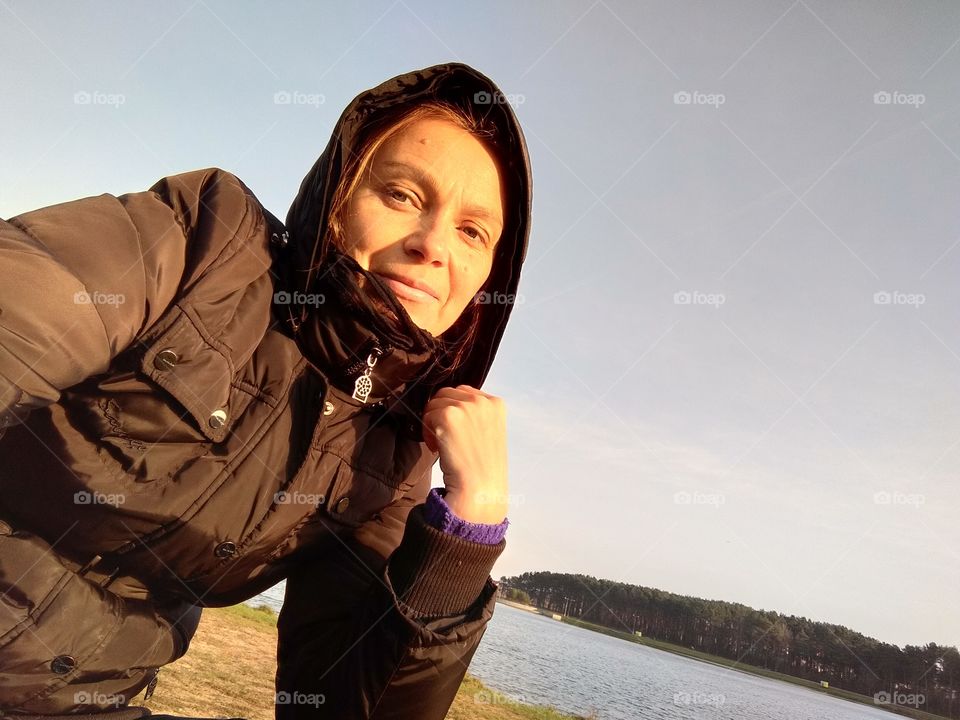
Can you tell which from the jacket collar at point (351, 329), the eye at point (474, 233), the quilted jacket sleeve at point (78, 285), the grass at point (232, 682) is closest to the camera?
the quilted jacket sleeve at point (78, 285)

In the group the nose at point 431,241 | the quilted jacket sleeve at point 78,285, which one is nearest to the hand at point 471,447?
the nose at point 431,241

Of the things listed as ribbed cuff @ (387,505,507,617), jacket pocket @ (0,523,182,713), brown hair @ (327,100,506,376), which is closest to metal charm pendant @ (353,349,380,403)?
brown hair @ (327,100,506,376)

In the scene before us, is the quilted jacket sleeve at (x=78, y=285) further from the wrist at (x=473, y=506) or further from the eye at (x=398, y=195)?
the wrist at (x=473, y=506)

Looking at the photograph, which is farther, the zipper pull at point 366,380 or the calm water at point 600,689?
the calm water at point 600,689

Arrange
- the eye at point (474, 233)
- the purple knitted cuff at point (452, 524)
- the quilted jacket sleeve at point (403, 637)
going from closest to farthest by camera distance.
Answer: the quilted jacket sleeve at point (403, 637) → the purple knitted cuff at point (452, 524) → the eye at point (474, 233)

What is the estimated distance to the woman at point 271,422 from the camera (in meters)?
1.57

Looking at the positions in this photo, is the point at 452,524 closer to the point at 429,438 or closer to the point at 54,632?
the point at 429,438

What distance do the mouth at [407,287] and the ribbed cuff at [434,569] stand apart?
33.1 inches

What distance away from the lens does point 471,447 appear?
84.5 inches

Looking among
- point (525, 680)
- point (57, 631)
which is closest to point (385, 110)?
point (57, 631)

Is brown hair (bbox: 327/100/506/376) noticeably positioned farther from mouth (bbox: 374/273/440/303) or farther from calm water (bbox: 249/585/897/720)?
calm water (bbox: 249/585/897/720)

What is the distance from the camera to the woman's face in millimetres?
2266

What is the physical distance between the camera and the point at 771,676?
363ft

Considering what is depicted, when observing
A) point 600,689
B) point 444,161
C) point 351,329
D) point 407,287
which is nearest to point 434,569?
point 351,329
